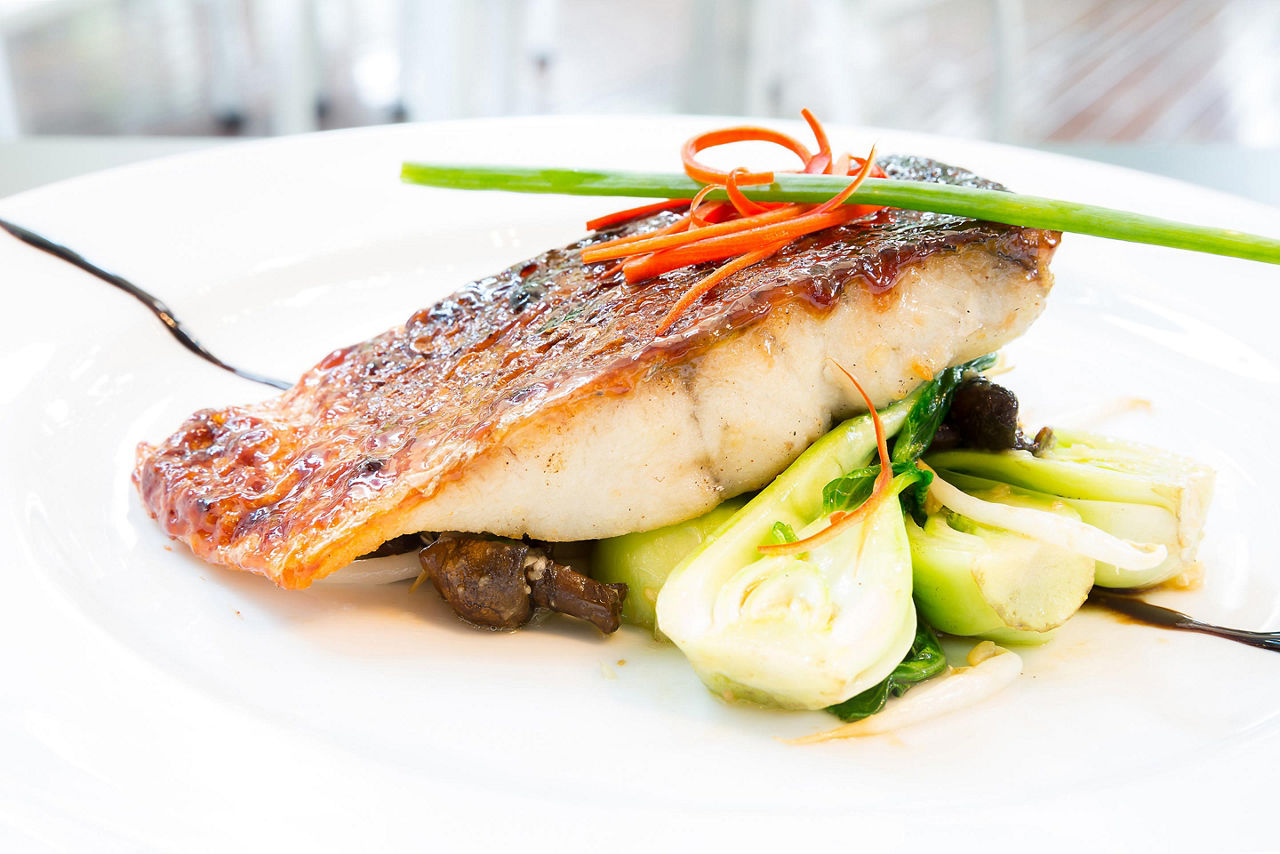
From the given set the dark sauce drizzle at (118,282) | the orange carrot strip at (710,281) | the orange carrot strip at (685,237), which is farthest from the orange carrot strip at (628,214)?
the dark sauce drizzle at (118,282)

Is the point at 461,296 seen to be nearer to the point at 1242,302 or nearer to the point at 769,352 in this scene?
the point at 769,352

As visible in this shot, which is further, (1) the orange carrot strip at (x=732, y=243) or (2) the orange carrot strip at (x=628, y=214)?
(2) the orange carrot strip at (x=628, y=214)

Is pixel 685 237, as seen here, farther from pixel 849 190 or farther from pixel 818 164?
pixel 818 164

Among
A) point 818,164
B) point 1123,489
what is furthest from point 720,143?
point 1123,489

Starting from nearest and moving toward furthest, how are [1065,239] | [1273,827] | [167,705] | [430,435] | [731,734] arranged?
1. [1273,827]
2. [167,705]
3. [731,734]
4. [430,435]
5. [1065,239]

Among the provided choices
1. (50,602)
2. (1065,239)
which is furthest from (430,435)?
(1065,239)

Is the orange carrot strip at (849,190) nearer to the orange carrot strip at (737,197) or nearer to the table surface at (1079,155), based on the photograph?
the orange carrot strip at (737,197)
